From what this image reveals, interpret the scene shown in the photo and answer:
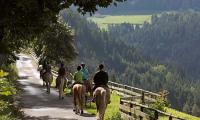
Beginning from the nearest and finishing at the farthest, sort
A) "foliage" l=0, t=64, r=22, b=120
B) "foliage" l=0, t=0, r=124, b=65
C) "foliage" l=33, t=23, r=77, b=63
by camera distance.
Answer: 1. "foliage" l=0, t=64, r=22, b=120
2. "foliage" l=0, t=0, r=124, b=65
3. "foliage" l=33, t=23, r=77, b=63

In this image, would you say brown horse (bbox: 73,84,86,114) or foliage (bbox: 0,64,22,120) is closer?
foliage (bbox: 0,64,22,120)

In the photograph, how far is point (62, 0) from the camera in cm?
1823

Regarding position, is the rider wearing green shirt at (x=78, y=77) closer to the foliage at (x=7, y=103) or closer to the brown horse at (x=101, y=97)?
the foliage at (x=7, y=103)

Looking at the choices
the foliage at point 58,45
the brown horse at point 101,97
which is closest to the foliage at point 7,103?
the brown horse at point 101,97

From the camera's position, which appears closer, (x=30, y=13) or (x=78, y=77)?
(x=30, y=13)

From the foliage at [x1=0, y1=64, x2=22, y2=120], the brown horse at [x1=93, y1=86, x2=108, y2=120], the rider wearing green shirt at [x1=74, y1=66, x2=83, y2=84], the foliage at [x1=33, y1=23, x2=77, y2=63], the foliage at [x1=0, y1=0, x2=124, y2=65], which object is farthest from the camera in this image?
the foliage at [x1=33, y1=23, x2=77, y2=63]

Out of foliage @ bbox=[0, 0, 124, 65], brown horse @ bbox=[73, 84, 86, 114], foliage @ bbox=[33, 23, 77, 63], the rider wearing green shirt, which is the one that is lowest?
foliage @ bbox=[33, 23, 77, 63]

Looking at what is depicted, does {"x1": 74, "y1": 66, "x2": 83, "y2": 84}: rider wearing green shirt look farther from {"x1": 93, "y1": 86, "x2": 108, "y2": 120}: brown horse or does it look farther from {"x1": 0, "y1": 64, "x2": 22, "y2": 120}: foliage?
{"x1": 93, "y1": 86, "x2": 108, "y2": 120}: brown horse

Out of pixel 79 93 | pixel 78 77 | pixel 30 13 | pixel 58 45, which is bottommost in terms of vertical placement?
pixel 58 45

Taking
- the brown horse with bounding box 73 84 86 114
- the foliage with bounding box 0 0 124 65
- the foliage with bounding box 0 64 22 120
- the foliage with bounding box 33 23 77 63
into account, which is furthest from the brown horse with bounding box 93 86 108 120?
the foliage with bounding box 33 23 77 63

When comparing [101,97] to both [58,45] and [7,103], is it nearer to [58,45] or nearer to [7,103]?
[7,103]

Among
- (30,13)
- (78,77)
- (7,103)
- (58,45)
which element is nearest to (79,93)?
(78,77)

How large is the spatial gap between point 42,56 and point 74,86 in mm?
Answer: 33446

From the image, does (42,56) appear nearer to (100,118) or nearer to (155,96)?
(155,96)
